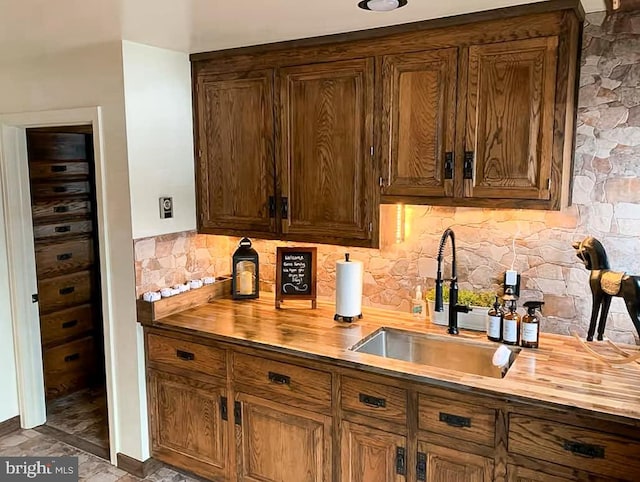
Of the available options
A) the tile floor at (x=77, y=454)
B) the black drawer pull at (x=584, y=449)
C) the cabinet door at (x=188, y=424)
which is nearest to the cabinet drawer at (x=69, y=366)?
the tile floor at (x=77, y=454)

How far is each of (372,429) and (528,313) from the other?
2.81 ft

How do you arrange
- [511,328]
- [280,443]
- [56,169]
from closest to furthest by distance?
[511,328] < [280,443] < [56,169]

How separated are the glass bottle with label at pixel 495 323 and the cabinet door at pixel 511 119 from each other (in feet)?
1.79

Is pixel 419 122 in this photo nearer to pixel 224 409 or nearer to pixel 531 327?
pixel 531 327

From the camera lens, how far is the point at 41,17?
223cm

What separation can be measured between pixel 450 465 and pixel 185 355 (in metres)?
1.41

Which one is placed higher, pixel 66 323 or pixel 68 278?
pixel 68 278

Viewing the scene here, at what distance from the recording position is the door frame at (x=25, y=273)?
3096 millimetres

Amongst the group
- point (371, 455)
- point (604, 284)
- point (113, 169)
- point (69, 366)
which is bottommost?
point (69, 366)

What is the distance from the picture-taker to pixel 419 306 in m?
2.89

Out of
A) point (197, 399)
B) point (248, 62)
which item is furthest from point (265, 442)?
point (248, 62)

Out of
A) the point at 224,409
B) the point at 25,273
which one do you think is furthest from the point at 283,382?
the point at 25,273

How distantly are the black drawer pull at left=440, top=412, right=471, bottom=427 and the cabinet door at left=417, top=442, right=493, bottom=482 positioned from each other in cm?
11

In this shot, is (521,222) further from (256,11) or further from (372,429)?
(256,11)
